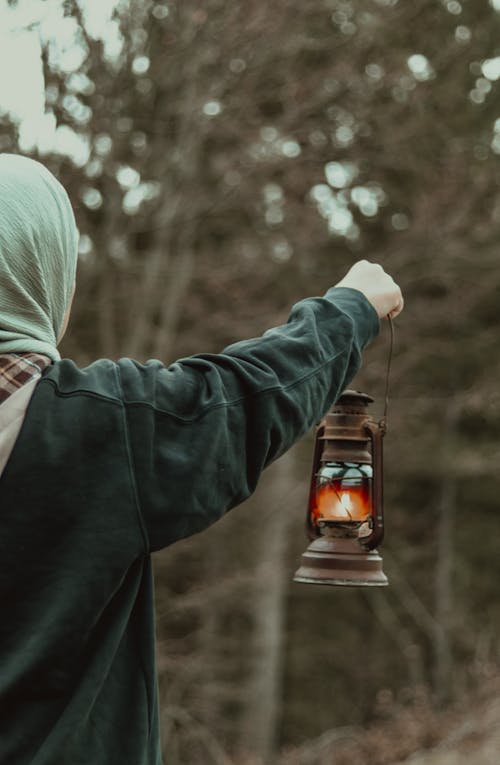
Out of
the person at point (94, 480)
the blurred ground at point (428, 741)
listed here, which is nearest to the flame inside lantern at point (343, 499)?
the person at point (94, 480)

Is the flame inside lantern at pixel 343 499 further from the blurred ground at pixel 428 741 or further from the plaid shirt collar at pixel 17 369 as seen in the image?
the blurred ground at pixel 428 741

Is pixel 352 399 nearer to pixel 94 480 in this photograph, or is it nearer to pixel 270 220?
pixel 94 480

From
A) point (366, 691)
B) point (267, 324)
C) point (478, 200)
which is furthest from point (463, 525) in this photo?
point (267, 324)

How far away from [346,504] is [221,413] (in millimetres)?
901

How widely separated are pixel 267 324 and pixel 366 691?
11.4 meters

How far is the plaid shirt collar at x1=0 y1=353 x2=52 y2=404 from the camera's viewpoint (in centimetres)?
136

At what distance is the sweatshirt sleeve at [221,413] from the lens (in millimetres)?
1378

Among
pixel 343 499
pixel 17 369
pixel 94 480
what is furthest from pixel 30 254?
pixel 343 499

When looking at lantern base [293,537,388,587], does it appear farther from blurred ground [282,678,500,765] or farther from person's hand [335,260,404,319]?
blurred ground [282,678,500,765]

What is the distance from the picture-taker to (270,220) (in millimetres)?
10523

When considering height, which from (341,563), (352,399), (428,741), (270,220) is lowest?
(428,741)

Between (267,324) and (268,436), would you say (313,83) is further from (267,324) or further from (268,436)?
(268,436)

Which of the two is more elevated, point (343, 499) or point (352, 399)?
point (352, 399)

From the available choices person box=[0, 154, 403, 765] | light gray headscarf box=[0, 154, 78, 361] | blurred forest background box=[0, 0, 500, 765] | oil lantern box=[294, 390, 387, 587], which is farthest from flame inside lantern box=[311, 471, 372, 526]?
blurred forest background box=[0, 0, 500, 765]
